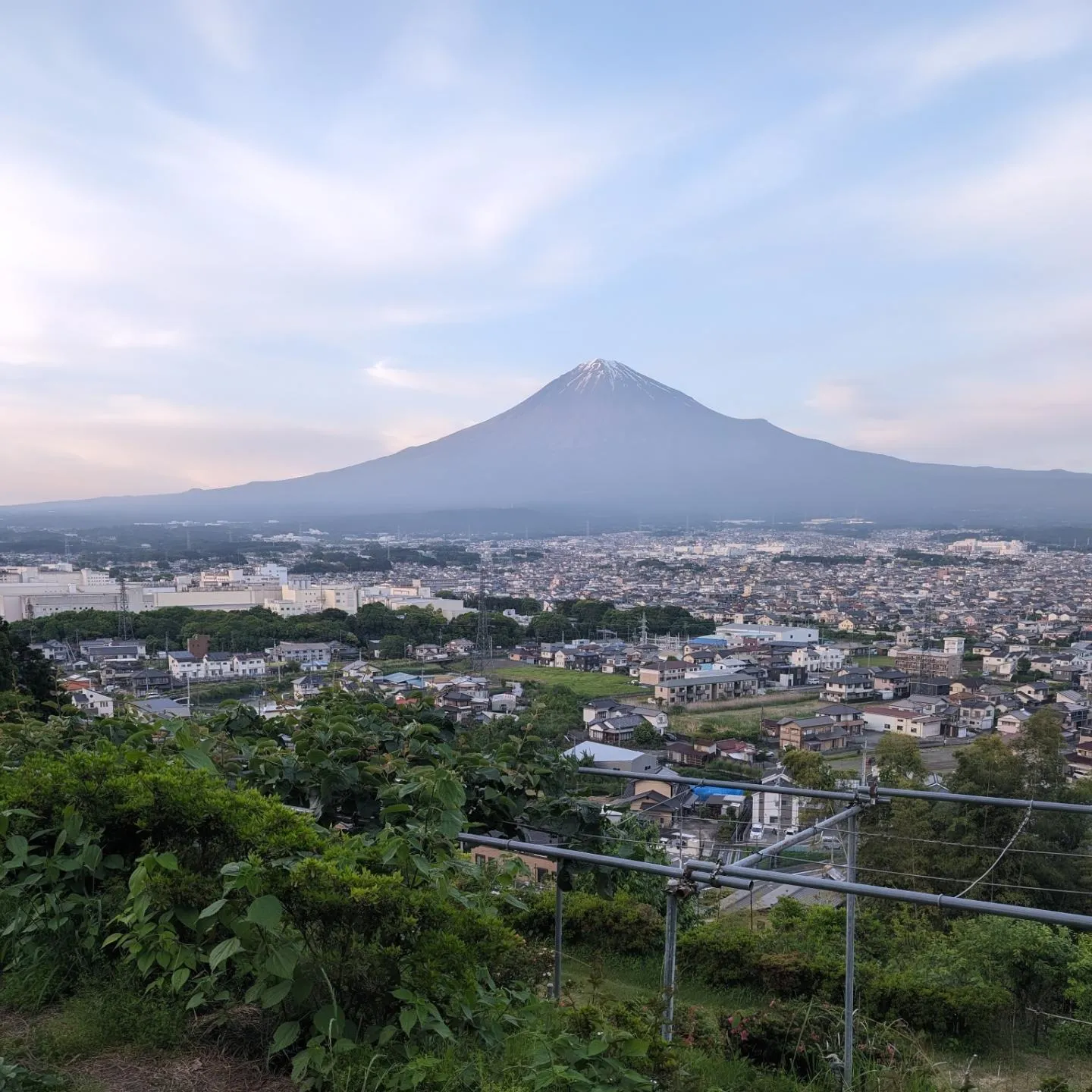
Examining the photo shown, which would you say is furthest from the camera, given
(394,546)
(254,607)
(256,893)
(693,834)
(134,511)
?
(134,511)

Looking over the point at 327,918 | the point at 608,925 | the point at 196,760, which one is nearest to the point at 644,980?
the point at 608,925

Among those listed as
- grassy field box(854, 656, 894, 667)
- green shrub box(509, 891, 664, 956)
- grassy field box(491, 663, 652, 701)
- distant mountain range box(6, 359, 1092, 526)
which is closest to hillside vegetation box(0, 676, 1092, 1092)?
green shrub box(509, 891, 664, 956)

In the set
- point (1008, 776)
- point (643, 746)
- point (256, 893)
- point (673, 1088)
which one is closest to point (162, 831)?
point (256, 893)

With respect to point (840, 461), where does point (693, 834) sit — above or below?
below

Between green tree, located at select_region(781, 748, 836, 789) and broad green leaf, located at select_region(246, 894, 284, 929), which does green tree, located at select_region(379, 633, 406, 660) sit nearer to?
green tree, located at select_region(781, 748, 836, 789)

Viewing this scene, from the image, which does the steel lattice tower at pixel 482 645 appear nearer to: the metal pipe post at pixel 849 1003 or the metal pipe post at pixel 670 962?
the metal pipe post at pixel 849 1003

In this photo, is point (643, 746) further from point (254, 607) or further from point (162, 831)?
point (254, 607)
